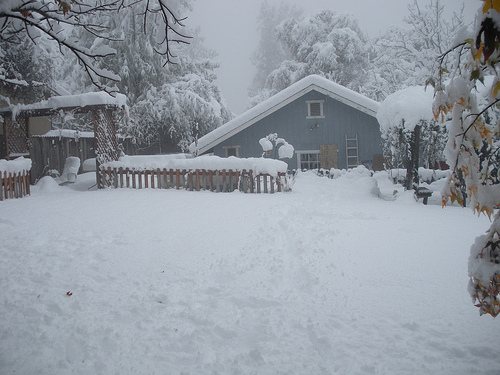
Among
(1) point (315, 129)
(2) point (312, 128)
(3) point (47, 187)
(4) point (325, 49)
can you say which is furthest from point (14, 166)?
(4) point (325, 49)

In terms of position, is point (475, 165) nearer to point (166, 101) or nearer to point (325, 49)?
point (166, 101)

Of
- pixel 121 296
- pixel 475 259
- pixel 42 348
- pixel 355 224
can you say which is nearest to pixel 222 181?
pixel 355 224

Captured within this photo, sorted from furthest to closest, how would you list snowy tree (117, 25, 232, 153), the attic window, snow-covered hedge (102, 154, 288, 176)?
snowy tree (117, 25, 232, 153)
the attic window
snow-covered hedge (102, 154, 288, 176)

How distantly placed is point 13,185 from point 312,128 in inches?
526

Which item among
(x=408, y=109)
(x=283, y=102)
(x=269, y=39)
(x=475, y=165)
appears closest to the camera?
(x=475, y=165)

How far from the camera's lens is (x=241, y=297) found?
3.66 m

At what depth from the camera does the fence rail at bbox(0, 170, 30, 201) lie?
34.1 ft

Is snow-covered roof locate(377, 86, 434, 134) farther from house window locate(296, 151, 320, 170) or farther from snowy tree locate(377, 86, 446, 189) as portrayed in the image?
house window locate(296, 151, 320, 170)

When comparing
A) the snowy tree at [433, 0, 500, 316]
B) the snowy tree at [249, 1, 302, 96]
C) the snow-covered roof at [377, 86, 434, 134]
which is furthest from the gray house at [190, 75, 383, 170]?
the snowy tree at [249, 1, 302, 96]

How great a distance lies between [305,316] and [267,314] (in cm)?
36

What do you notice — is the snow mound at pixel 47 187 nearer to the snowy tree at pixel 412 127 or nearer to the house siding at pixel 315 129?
the house siding at pixel 315 129

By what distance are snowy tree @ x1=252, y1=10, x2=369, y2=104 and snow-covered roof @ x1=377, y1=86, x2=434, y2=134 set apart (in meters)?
17.8

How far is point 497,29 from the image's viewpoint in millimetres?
1466

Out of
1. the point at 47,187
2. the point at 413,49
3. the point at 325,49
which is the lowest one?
the point at 47,187
